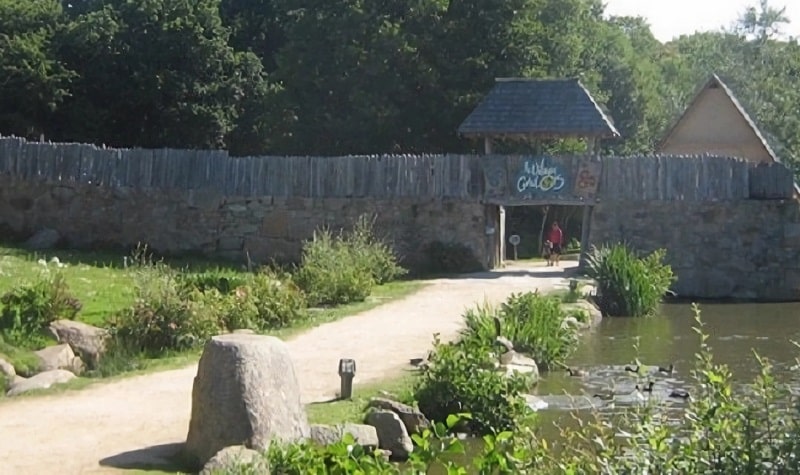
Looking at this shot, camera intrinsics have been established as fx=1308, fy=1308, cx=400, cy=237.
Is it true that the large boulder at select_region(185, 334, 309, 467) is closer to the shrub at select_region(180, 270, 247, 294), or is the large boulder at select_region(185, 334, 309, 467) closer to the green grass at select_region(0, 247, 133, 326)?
the green grass at select_region(0, 247, 133, 326)

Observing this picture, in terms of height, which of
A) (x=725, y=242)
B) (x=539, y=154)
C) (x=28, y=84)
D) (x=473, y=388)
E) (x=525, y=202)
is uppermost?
(x=28, y=84)

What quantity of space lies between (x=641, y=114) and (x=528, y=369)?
39.3 meters

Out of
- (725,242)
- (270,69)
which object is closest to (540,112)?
(725,242)

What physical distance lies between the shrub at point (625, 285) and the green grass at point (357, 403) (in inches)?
371

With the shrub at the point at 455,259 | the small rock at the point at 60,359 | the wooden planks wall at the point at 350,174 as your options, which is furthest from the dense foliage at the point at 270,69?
the small rock at the point at 60,359

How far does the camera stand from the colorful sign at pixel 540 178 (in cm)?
2799

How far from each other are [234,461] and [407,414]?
3019 mm

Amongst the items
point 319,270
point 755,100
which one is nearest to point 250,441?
point 319,270

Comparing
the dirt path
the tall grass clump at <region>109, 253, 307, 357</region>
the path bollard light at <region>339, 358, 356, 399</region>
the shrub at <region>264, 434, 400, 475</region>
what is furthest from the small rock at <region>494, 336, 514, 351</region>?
the shrub at <region>264, 434, 400, 475</region>

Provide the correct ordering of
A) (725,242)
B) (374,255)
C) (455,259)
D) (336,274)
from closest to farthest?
(336,274) → (374,255) → (725,242) → (455,259)

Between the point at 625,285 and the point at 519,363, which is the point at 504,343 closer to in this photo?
the point at 519,363

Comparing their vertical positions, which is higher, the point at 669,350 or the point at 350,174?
the point at 350,174

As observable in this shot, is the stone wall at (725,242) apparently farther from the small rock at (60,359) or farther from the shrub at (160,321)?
the small rock at (60,359)

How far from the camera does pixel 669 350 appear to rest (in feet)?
59.2
